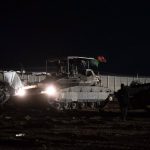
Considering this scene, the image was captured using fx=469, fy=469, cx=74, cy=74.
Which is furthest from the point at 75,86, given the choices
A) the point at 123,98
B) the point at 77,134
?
the point at 77,134

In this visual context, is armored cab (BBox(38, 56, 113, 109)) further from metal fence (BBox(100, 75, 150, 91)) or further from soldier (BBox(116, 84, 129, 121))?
metal fence (BBox(100, 75, 150, 91))

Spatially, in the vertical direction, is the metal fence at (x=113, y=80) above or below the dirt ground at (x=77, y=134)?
above

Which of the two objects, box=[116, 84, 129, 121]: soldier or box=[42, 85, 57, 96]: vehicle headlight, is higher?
box=[42, 85, 57, 96]: vehicle headlight

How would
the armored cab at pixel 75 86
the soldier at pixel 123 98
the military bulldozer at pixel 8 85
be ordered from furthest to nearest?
1. the armored cab at pixel 75 86
2. the military bulldozer at pixel 8 85
3. the soldier at pixel 123 98

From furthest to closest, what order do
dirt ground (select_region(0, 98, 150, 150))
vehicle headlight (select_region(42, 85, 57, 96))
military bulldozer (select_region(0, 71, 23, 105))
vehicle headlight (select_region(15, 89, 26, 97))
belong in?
vehicle headlight (select_region(15, 89, 26, 97)) → military bulldozer (select_region(0, 71, 23, 105)) → vehicle headlight (select_region(42, 85, 57, 96)) → dirt ground (select_region(0, 98, 150, 150))

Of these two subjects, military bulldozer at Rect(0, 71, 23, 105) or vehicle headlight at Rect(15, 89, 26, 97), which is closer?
military bulldozer at Rect(0, 71, 23, 105)

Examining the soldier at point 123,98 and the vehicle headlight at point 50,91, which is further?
the vehicle headlight at point 50,91

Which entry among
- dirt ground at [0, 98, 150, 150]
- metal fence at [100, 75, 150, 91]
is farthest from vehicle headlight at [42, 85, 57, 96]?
metal fence at [100, 75, 150, 91]

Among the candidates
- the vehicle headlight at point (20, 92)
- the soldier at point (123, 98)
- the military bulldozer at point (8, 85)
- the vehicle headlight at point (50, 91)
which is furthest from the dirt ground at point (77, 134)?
the vehicle headlight at point (20, 92)

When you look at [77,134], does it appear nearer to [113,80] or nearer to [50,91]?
[50,91]

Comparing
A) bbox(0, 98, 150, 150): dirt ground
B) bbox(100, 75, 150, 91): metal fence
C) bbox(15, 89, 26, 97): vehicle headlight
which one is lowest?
bbox(0, 98, 150, 150): dirt ground

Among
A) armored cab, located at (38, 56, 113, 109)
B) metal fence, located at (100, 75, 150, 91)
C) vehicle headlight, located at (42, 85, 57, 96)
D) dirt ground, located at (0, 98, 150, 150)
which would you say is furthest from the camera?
metal fence, located at (100, 75, 150, 91)

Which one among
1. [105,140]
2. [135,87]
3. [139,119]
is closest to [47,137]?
[105,140]

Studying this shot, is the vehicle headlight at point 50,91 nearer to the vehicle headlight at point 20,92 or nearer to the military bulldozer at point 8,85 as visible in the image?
the vehicle headlight at point 20,92
